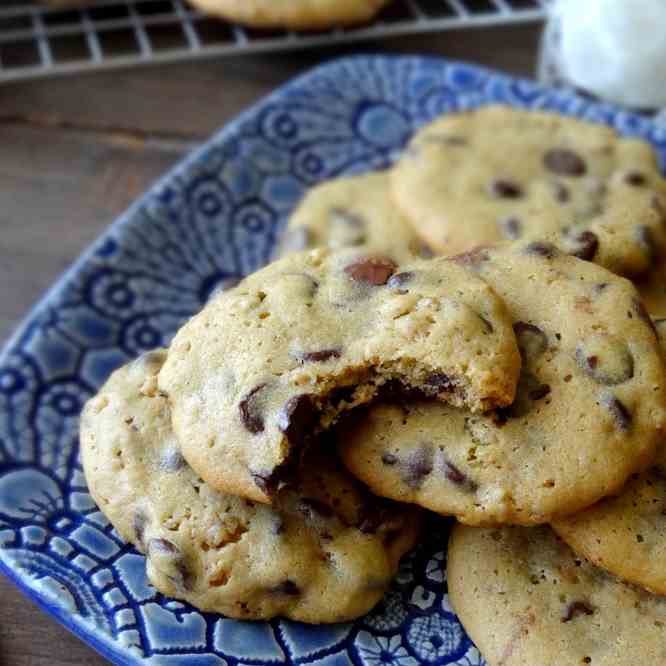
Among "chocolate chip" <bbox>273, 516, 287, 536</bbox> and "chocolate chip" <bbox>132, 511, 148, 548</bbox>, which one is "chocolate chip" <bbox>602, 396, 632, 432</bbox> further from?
"chocolate chip" <bbox>132, 511, 148, 548</bbox>

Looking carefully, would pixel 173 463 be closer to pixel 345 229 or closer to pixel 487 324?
pixel 487 324

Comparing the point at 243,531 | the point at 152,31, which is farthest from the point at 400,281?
the point at 152,31

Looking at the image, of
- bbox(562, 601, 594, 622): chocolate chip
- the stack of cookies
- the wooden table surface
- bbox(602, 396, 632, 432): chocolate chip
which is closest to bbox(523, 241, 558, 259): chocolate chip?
the stack of cookies

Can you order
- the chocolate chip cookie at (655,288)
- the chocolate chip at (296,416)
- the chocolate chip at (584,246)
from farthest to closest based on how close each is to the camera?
the chocolate chip cookie at (655,288) → the chocolate chip at (584,246) → the chocolate chip at (296,416)

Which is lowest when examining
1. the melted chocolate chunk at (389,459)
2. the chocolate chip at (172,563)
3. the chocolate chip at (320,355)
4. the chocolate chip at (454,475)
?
the chocolate chip at (172,563)

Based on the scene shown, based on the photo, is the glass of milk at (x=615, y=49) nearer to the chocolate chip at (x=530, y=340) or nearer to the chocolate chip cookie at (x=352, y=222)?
the chocolate chip cookie at (x=352, y=222)

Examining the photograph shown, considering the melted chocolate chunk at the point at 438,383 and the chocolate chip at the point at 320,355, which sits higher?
the chocolate chip at the point at 320,355

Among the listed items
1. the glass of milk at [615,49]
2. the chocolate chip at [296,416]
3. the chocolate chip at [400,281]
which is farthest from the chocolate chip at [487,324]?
the glass of milk at [615,49]
